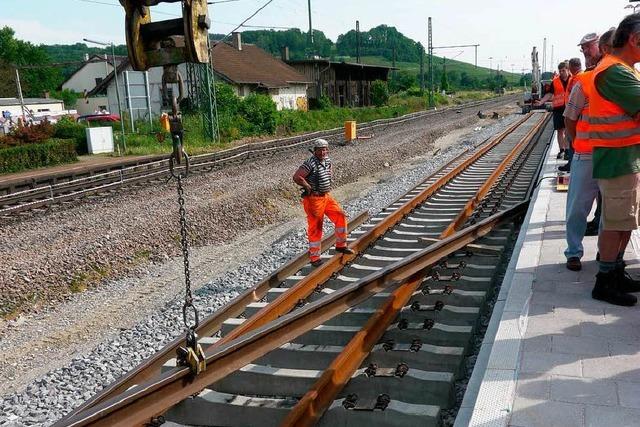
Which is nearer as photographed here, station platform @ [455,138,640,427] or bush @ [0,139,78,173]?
station platform @ [455,138,640,427]

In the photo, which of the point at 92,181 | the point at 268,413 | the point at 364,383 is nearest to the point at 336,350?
the point at 364,383

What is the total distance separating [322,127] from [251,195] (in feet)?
78.0

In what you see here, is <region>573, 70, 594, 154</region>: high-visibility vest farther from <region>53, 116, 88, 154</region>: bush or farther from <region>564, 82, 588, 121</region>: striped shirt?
<region>53, 116, 88, 154</region>: bush

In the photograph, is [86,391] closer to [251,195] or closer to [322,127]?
[251,195]

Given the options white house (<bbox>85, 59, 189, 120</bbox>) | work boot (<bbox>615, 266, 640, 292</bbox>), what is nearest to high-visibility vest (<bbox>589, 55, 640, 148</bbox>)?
work boot (<bbox>615, 266, 640, 292</bbox>)

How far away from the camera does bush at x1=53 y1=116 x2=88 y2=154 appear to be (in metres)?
26.5

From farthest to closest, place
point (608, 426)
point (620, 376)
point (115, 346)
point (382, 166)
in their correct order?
point (382, 166)
point (115, 346)
point (620, 376)
point (608, 426)

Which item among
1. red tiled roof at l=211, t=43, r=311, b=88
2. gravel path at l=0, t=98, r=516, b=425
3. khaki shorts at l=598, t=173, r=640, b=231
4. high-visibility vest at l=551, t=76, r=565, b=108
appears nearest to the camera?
khaki shorts at l=598, t=173, r=640, b=231

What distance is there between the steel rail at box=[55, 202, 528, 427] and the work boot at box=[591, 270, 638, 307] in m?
1.67

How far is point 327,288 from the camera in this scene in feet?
20.8

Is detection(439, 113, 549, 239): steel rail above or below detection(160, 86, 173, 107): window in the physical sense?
below

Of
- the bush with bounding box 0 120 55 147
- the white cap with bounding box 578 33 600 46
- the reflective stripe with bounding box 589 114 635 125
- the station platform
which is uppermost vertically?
the white cap with bounding box 578 33 600 46

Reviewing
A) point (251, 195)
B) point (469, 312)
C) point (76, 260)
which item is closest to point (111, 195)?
point (251, 195)

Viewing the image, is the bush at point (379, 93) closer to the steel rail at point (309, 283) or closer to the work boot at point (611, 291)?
the steel rail at point (309, 283)
